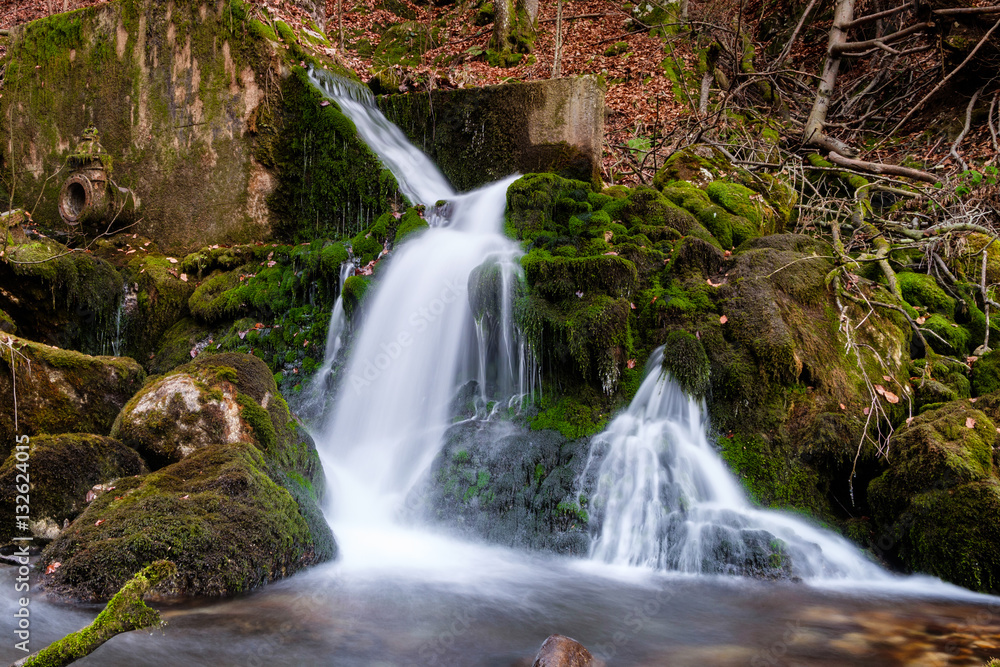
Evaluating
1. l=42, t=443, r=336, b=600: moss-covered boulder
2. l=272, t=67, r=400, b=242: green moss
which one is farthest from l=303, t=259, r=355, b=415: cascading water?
l=42, t=443, r=336, b=600: moss-covered boulder

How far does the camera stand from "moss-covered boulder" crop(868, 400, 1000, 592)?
4102 mm

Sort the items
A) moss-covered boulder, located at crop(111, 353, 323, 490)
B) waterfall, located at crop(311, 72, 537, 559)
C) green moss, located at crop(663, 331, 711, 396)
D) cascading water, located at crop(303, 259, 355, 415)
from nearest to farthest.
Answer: moss-covered boulder, located at crop(111, 353, 323, 490), green moss, located at crop(663, 331, 711, 396), waterfall, located at crop(311, 72, 537, 559), cascading water, located at crop(303, 259, 355, 415)

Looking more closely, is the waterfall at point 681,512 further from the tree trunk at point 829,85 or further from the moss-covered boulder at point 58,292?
the moss-covered boulder at point 58,292

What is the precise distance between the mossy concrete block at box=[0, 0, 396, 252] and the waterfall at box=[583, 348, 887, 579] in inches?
210

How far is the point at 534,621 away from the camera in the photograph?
3691mm

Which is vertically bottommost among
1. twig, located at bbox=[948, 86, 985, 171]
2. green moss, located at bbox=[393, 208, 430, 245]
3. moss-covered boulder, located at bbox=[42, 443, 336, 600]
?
moss-covered boulder, located at bbox=[42, 443, 336, 600]

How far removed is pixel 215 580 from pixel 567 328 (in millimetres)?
3308

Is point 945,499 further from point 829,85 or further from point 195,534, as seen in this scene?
point 829,85

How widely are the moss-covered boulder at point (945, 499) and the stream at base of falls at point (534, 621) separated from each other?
0.21m

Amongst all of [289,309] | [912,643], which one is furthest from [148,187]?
[912,643]

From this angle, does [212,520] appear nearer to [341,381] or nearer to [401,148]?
[341,381]

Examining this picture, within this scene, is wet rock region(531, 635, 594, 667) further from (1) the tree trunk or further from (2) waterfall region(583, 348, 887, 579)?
(1) the tree trunk

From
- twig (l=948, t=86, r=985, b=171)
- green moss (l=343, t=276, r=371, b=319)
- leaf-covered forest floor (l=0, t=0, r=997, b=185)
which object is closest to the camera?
green moss (l=343, t=276, r=371, b=319)

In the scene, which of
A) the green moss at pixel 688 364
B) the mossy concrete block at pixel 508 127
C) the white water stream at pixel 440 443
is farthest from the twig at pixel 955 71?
the green moss at pixel 688 364
